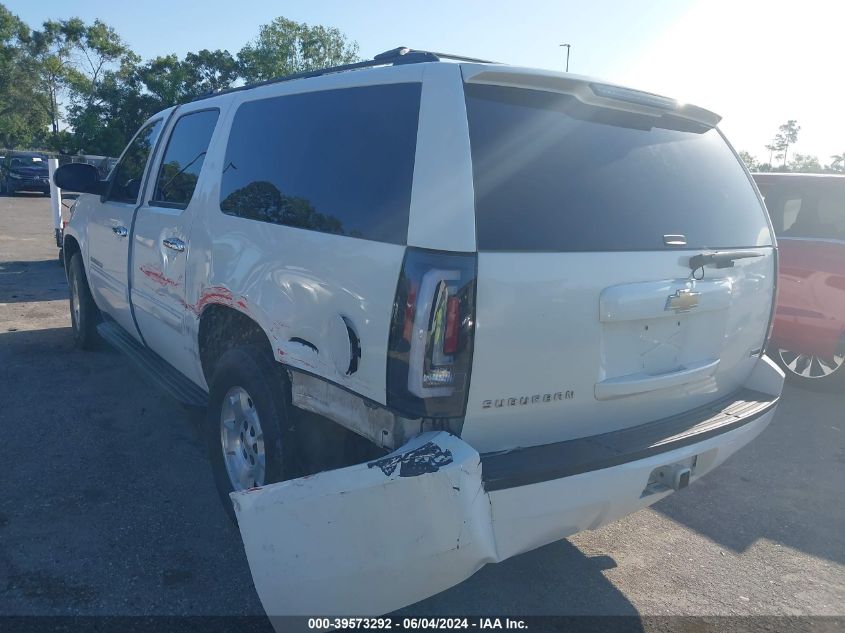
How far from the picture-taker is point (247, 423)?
3416mm

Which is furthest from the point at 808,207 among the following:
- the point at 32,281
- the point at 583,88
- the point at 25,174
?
the point at 25,174

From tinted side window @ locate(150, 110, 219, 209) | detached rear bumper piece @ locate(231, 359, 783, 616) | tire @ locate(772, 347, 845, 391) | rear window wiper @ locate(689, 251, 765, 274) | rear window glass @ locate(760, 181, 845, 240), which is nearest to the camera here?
detached rear bumper piece @ locate(231, 359, 783, 616)

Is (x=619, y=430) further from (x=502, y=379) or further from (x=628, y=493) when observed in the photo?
(x=502, y=379)

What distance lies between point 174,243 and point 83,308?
2.77m

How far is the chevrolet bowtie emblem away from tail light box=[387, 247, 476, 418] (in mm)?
932

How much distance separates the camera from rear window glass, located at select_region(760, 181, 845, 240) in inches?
229

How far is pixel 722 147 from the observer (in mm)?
3496

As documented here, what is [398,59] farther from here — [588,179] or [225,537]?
[225,537]

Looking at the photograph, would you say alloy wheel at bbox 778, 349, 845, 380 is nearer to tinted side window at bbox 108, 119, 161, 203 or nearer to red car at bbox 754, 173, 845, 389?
red car at bbox 754, 173, 845, 389

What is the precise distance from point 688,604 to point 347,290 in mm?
2052

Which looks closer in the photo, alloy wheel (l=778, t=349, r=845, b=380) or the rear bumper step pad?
the rear bumper step pad

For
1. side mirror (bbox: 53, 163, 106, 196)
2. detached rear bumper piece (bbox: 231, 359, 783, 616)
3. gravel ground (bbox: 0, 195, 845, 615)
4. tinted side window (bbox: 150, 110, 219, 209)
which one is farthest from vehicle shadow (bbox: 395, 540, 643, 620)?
side mirror (bbox: 53, 163, 106, 196)

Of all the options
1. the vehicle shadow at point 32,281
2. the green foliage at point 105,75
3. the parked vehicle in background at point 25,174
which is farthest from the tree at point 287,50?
the vehicle shadow at point 32,281

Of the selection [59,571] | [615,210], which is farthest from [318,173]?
[59,571]
